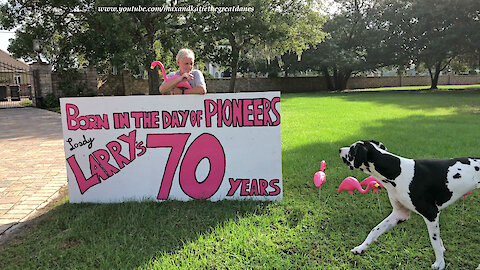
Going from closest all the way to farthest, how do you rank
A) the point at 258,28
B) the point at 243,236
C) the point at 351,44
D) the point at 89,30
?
the point at 243,236 → the point at 89,30 → the point at 258,28 → the point at 351,44

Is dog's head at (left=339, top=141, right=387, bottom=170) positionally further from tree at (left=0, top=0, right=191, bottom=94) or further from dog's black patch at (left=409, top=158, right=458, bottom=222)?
tree at (left=0, top=0, right=191, bottom=94)

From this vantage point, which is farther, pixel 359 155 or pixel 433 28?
pixel 433 28

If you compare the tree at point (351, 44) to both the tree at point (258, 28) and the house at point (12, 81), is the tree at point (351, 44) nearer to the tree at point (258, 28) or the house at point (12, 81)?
the tree at point (258, 28)

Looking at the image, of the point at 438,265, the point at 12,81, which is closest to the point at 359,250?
the point at 438,265

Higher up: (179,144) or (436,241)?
(179,144)

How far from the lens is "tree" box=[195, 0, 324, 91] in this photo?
16094 millimetres

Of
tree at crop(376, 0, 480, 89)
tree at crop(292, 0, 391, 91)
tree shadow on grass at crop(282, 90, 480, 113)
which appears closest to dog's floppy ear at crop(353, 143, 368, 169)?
tree shadow on grass at crop(282, 90, 480, 113)

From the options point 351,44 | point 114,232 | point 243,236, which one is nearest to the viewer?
point 243,236

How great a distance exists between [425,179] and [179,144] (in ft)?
7.24

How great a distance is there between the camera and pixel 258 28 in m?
16.9

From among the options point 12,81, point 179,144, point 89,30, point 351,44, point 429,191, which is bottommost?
point 429,191

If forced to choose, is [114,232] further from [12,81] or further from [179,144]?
[12,81]

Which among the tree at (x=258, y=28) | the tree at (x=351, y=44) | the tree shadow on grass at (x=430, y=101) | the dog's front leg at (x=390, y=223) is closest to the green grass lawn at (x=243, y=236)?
the dog's front leg at (x=390, y=223)

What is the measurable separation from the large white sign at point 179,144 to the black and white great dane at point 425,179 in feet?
3.98
